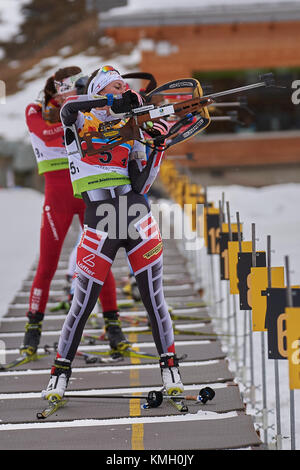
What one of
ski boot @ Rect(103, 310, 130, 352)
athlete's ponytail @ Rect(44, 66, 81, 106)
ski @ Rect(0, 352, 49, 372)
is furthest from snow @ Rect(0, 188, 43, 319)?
athlete's ponytail @ Rect(44, 66, 81, 106)

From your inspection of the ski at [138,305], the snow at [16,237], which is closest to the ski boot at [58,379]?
the ski at [138,305]

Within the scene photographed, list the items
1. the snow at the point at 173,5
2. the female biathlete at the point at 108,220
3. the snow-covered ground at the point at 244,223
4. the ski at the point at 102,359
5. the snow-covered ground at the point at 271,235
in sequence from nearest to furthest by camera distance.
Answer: the female biathlete at the point at 108,220 → the snow-covered ground at the point at 271,235 → the ski at the point at 102,359 → the snow-covered ground at the point at 244,223 → the snow at the point at 173,5

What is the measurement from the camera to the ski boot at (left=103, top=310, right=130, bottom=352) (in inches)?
232

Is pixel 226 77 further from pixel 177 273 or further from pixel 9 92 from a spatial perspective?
pixel 9 92

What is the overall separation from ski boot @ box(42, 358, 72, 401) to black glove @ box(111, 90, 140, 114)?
149 cm

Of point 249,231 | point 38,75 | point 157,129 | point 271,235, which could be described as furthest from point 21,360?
point 38,75

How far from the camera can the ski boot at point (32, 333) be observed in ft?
19.4

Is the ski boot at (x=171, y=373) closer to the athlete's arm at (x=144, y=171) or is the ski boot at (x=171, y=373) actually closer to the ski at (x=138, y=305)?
the athlete's arm at (x=144, y=171)

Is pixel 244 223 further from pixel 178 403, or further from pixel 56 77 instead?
pixel 178 403

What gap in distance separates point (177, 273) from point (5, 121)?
166 ft

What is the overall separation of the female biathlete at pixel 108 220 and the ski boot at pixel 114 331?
1.20 meters

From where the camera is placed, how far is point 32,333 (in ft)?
19.4

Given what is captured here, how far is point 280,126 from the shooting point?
21.2 metres
